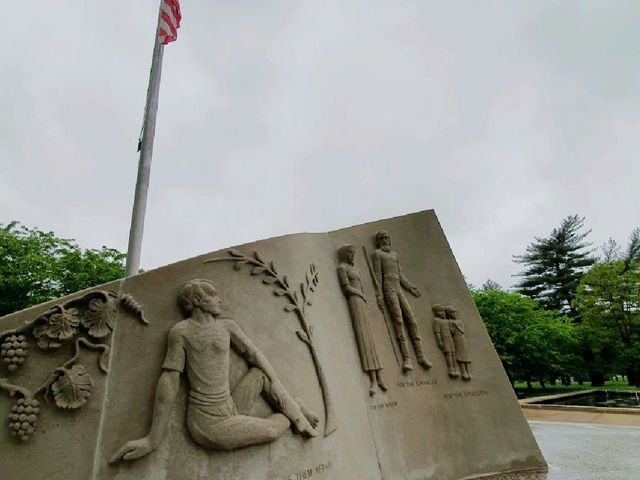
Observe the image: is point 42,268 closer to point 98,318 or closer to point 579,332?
point 98,318

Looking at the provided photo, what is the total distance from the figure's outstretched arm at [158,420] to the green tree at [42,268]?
22.8 meters

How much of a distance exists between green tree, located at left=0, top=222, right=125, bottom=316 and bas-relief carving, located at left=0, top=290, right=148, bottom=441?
22.3 m

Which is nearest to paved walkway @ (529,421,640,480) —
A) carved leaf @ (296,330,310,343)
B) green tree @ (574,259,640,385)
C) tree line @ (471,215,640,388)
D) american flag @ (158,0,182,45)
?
carved leaf @ (296,330,310,343)

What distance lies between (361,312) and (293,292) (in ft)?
6.22

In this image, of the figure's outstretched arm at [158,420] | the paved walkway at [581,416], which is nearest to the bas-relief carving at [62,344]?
the figure's outstretched arm at [158,420]

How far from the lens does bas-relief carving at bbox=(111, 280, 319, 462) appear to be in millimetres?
3936

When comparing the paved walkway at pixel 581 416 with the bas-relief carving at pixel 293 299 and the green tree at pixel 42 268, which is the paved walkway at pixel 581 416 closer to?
the bas-relief carving at pixel 293 299

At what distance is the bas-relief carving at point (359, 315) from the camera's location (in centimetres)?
664

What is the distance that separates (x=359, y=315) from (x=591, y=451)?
5099mm

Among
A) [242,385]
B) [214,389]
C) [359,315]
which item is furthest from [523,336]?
[214,389]

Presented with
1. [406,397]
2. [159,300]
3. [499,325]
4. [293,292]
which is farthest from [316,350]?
[499,325]

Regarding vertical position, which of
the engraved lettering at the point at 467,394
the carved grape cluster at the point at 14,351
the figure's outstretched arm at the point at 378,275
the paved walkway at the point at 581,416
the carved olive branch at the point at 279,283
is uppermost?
the figure's outstretched arm at the point at 378,275

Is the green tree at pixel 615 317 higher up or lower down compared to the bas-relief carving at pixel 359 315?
higher up

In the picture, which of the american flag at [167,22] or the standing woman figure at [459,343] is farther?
the american flag at [167,22]
